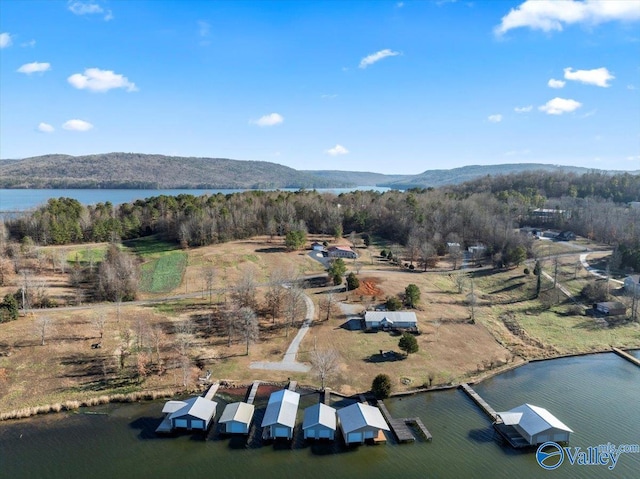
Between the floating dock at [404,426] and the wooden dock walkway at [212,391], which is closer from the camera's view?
the floating dock at [404,426]

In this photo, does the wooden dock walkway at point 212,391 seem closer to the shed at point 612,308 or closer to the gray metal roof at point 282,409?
the gray metal roof at point 282,409

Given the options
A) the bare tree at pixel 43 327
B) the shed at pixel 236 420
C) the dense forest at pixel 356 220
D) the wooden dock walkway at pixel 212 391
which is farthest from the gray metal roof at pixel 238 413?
the dense forest at pixel 356 220

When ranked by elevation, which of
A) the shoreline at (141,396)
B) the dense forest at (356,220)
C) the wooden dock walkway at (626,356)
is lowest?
the wooden dock walkway at (626,356)

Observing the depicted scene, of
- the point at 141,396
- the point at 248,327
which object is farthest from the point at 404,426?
the point at 141,396

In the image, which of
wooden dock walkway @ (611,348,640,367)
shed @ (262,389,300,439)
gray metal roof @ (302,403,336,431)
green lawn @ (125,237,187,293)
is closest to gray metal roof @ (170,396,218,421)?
shed @ (262,389,300,439)

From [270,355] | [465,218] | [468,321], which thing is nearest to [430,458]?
[270,355]

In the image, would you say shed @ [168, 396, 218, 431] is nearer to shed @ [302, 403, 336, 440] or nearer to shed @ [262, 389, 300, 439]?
shed @ [262, 389, 300, 439]

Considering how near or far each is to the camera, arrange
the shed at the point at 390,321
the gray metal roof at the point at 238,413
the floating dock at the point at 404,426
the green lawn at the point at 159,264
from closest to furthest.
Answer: the floating dock at the point at 404,426 < the gray metal roof at the point at 238,413 < the shed at the point at 390,321 < the green lawn at the point at 159,264

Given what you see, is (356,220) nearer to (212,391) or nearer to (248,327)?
(248,327)
